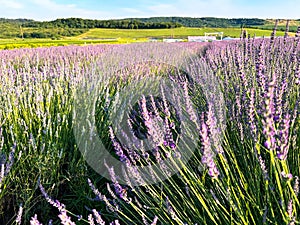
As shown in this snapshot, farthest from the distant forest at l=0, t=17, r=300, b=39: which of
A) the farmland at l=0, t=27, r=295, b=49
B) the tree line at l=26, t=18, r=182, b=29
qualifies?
the farmland at l=0, t=27, r=295, b=49

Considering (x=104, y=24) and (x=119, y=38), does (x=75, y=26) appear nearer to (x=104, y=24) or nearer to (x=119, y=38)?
(x=104, y=24)

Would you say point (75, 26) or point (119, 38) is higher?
point (75, 26)

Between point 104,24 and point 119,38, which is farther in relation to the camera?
point 104,24

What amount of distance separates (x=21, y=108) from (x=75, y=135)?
0.53 meters

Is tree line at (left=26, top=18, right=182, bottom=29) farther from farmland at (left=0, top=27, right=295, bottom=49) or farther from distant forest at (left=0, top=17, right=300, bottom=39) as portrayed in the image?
farmland at (left=0, top=27, right=295, bottom=49)

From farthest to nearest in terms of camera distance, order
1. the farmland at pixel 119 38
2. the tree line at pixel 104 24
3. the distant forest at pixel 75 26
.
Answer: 1. the tree line at pixel 104 24
2. the distant forest at pixel 75 26
3. the farmland at pixel 119 38

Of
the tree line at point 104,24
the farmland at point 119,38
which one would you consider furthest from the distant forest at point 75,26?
the farmland at point 119,38

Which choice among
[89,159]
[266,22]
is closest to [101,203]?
[89,159]

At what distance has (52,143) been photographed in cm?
194

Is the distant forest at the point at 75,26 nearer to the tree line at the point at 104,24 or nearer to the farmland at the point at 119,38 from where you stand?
the tree line at the point at 104,24

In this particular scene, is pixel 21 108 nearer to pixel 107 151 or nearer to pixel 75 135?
pixel 75 135

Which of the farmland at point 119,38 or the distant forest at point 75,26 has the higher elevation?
the distant forest at point 75,26

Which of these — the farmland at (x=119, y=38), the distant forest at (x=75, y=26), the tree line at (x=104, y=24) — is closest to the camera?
the farmland at (x=119, y=38)

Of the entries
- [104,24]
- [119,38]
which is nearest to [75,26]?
[104,24]
